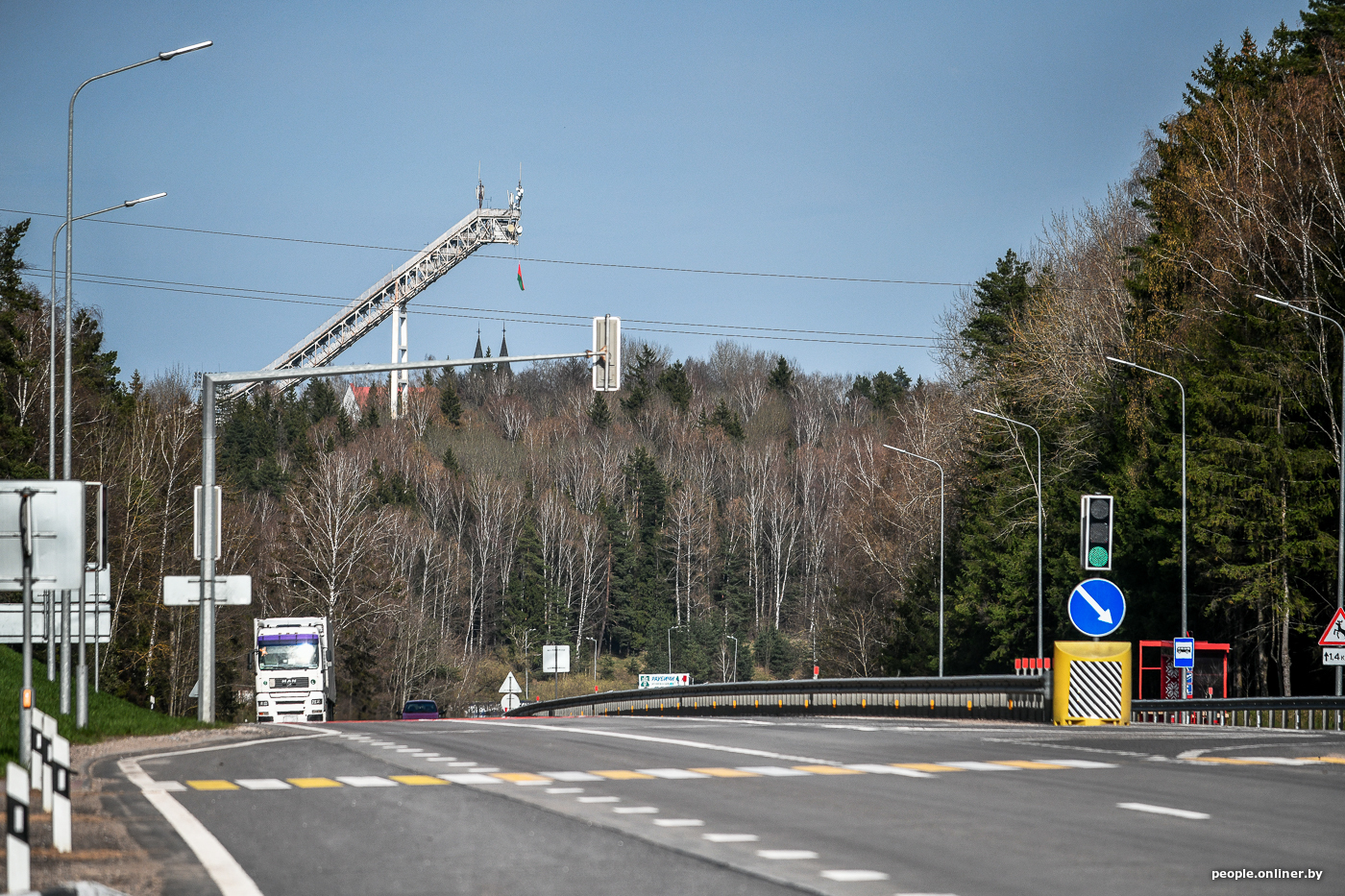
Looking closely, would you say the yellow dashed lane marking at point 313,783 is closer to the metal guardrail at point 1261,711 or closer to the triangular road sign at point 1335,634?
the metal guardrail at point 1261,711

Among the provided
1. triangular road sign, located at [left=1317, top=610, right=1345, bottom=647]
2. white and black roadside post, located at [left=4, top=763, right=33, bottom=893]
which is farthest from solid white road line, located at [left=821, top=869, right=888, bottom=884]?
triangular road sign, located at [left=1317, top=610, right=1345, bottom=647]

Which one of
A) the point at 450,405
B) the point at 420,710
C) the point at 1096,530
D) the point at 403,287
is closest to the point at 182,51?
the point at 1096,530

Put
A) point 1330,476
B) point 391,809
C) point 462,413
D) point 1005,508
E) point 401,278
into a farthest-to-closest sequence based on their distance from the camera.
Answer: point 462,413, point 401,278, point 1005,508, point 1330,476, point 391,809

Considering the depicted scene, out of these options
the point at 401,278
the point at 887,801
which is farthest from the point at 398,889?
the point at 401,278

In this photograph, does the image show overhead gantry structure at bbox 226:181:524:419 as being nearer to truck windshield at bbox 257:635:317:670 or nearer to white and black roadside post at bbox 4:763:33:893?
truck windshield at bbox 257:635:317:670

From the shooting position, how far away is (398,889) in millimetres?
7535

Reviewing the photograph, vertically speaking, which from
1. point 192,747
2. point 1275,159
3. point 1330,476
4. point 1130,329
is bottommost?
point 192,747

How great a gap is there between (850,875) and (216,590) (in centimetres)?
1787

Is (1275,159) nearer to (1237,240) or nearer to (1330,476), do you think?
(1237,240)

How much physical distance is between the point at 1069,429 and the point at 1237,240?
49.9 feet

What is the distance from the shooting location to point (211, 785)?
42.0 feet

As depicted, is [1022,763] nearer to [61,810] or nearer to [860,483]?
[61,810]

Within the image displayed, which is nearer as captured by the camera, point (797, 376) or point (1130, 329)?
point (1130, 329)

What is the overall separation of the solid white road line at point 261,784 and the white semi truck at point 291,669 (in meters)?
34.1
